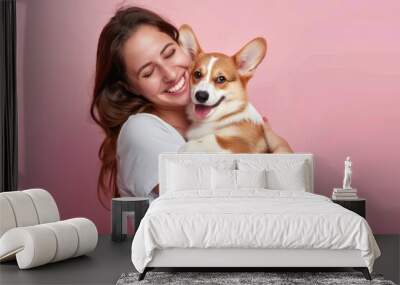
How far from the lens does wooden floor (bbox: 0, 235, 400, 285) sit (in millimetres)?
4598

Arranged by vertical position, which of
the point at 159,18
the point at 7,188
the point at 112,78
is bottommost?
Answer: the point at 7,188

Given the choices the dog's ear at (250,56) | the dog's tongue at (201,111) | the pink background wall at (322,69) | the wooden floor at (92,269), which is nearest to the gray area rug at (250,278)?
the wooden floor at (92,269)

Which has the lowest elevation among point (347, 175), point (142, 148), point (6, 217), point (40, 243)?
point (40, 243)

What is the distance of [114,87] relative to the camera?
6.71m

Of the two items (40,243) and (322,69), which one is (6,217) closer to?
(40,243)

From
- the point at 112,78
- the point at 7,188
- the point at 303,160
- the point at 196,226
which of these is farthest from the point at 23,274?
the point at 303,160

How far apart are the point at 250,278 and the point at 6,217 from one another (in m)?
1.99

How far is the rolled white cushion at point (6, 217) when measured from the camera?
5035 millimetres

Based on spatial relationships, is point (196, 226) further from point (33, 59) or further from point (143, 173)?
point (33, 59)

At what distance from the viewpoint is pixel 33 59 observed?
22.4 feet

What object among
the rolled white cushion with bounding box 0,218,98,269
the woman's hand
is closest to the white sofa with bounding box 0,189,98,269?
the rolled white cushion with bounding box 0,218,98,269

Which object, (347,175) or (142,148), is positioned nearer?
(347,175)

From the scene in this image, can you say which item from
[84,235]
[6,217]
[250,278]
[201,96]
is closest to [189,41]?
[201,96]

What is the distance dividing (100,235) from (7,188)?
1069 millimetres
